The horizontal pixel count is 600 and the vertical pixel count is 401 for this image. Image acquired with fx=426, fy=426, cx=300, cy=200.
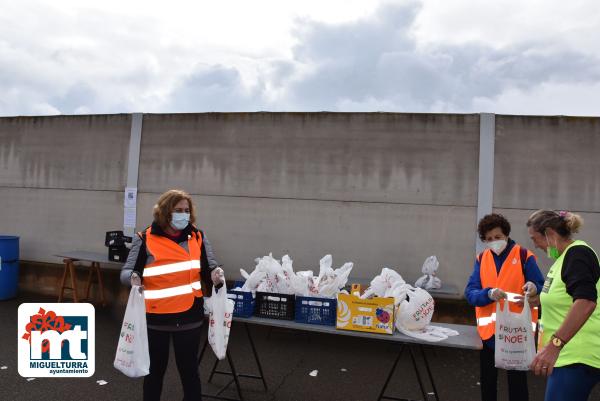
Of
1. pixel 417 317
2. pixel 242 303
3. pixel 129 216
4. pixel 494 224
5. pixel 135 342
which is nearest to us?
pixel 135 342

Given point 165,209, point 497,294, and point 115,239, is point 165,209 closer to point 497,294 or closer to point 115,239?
point 497,294

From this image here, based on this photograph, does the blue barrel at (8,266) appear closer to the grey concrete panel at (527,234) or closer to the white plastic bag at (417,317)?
the white plastic bag at (417,317)

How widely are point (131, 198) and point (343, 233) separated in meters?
3.53

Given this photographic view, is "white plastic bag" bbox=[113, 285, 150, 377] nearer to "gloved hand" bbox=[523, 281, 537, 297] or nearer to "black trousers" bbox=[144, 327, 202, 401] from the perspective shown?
"black trousers" bbox=[144, 327, 202, 401]

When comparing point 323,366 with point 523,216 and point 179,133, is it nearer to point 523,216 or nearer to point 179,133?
point 523,216

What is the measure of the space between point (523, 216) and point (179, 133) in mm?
5283

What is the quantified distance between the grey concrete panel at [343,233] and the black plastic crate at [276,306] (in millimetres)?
2566

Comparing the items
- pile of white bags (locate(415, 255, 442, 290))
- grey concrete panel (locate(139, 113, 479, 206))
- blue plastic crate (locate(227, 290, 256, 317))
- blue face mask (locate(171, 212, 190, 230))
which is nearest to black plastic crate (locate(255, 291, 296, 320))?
blue plastic crate (locate(227, 290, 256, 317))

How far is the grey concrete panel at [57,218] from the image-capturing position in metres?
7.18

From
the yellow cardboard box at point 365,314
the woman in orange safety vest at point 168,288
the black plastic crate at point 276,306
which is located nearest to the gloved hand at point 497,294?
the yellow cardboard box at point 365,314

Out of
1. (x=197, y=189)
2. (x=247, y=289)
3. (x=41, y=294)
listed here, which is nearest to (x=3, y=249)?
(x=41, y=294)

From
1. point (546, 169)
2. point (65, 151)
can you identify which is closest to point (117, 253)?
point (65, 151)

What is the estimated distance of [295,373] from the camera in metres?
4.35

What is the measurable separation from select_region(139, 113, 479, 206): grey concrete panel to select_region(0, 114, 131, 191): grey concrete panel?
1.90 feet
